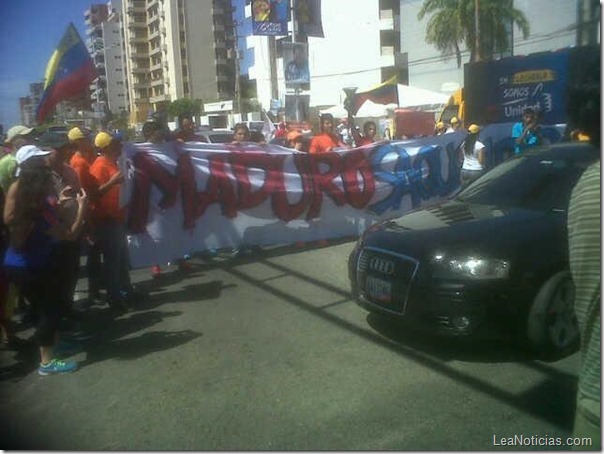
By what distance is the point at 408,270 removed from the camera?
4.12 meters

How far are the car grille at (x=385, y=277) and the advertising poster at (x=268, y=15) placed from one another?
15502 millimetres

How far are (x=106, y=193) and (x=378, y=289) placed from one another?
282 centimetres

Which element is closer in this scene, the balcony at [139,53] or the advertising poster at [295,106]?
the balcony at [139,53]

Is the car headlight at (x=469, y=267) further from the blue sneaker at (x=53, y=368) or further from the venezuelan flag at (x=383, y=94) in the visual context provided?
the venezuelan flag at (x=383, y=94)

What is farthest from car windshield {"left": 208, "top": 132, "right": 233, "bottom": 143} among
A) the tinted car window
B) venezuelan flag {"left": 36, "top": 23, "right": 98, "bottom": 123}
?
venezuelan flag {"left": 36, "top": 23, "right": 98, "bottom": 123}

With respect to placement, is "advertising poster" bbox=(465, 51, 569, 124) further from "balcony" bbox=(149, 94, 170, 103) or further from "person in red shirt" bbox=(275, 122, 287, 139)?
"balcony" bbox=(149, 94, 170, 103)

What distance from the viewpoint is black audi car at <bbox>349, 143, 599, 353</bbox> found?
3891 millimetres

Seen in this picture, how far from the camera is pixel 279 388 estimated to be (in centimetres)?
379

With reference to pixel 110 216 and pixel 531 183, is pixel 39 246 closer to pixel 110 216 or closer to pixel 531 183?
pixel 110 216

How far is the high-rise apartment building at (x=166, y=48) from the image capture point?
12.2 m

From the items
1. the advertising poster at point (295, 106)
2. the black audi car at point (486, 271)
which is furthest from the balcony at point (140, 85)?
the black audi car at point (486, 271)

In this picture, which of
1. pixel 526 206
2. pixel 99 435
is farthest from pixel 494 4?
pixel 99 435

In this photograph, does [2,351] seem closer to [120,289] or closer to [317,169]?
[120,289]

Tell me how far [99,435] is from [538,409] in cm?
256
